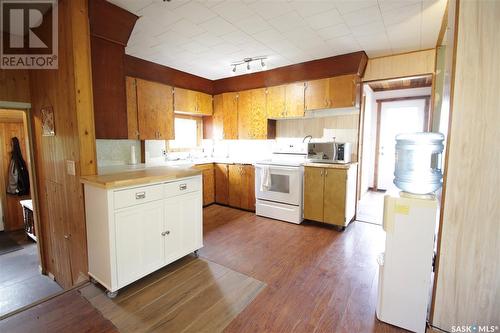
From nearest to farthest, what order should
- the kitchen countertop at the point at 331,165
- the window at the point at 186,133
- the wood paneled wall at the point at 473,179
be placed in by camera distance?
the wood paneled wall at the point at 473,179
the kitchen countertop at the point at 331,165
the window at the point at 186,133

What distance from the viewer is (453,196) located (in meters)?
1.46

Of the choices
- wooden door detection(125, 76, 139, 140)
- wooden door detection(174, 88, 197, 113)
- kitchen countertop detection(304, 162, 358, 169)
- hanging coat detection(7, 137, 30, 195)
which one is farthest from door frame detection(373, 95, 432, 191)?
hanging coat detection(7, 137, 30, 195)

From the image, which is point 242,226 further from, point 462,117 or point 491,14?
point 491,14

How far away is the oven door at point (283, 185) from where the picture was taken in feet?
11.6

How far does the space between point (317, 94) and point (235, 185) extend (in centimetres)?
211

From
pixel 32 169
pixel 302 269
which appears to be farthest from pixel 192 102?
pixel 302 269

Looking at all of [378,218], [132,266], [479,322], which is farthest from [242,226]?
[479,322]

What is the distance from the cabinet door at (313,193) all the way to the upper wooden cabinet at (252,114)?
3.78 feet

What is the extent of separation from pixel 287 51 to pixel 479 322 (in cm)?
326

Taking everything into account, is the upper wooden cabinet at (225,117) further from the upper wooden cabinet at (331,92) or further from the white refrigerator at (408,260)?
the white refrigerator at (408,260)

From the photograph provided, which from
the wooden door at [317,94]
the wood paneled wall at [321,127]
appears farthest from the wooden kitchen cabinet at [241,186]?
the wooden door at [317,94]

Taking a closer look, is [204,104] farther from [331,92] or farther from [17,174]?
[17,174]

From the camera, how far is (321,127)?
157 inches

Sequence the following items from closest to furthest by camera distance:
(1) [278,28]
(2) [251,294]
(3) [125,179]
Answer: (3) [125,179] < (2) [251,294] < (1) [278,28]
